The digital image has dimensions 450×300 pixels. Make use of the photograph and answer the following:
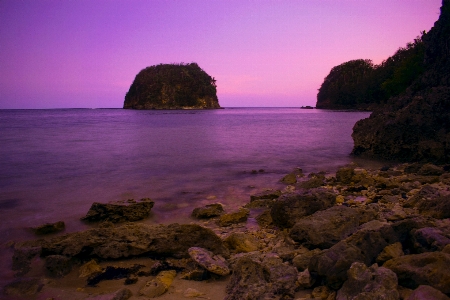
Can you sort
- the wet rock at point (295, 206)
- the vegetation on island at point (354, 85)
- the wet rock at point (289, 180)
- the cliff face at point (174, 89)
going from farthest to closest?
the cliff face at point (174, 89), the vegetation on island at point (354, 85), the wet rock at point (289, 180), the wet rock at point (295, 206)

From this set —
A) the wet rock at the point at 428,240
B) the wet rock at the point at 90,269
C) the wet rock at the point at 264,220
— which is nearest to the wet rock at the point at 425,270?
the wet rock at the point at 428,240

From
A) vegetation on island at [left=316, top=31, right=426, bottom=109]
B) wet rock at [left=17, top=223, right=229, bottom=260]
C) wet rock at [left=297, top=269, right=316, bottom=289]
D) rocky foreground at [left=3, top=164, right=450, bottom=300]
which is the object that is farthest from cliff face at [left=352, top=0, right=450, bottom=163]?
vegetation on island at [left=316, top=31, right=426, bottom=109]

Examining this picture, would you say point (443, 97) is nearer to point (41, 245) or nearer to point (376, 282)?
point (376, 282)

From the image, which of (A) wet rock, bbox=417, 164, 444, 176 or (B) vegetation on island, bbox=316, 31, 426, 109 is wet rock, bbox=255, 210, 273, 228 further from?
(B) vegetation on island, bbox=316, 31, 426, 109

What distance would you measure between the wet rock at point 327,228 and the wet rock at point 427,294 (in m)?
1.25

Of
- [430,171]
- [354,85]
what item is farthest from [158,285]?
[354,85]

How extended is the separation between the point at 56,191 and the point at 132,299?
16.5 ft

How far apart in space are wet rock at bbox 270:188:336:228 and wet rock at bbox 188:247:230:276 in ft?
4.41

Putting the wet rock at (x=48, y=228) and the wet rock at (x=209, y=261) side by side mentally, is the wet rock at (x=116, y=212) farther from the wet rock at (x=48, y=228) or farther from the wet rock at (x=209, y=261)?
the wet rock at (x=209, y=261)

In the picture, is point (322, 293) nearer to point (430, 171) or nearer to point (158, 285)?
point (158, 285)

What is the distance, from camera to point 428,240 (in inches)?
112

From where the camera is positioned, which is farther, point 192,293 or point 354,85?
point 354,85

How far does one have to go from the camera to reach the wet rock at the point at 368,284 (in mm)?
2150

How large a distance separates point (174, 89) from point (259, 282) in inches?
4614
